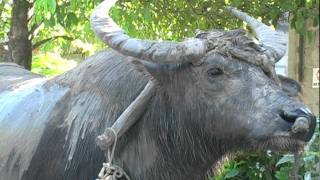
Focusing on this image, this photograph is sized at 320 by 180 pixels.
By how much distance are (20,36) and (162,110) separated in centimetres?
355

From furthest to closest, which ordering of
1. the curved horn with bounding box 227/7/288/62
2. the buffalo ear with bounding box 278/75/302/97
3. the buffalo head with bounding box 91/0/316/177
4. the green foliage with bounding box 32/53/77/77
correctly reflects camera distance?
the green foliage with bounding box 32/53/77/77 < the buffalo ear with bounding box 278/75/302/97 < the curved horn with bounding box 227/7/288/62 < the buffalo head with bounding box 91/0/316/177

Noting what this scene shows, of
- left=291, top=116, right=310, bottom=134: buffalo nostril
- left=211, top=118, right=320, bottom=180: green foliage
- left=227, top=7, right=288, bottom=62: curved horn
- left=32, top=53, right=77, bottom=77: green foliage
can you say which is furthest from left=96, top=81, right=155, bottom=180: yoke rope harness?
left=32, top=53, right=77, bottom=77: green foliage

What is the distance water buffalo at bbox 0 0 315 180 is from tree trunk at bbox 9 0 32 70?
267 centimetres

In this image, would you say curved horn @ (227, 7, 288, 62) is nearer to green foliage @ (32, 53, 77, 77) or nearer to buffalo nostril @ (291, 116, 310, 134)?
buffalo nostril @ (291, 116, 310, 134)

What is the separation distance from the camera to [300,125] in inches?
140

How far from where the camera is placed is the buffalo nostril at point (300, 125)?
355 centimetres

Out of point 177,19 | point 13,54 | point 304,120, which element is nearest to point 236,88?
point 304,120

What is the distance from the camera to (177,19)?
6.76 metres

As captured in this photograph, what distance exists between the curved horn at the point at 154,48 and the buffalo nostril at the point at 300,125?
0.65 metres

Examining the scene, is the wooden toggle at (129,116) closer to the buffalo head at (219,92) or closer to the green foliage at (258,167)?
the buffalo head at (219,92)

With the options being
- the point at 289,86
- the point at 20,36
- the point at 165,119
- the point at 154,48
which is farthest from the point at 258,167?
the point at 20,36

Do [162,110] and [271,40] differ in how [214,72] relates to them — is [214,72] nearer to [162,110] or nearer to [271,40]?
[162,110]

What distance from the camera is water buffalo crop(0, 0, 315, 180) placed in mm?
3762

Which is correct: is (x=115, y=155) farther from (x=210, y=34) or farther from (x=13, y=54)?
(x=13, y=54)
